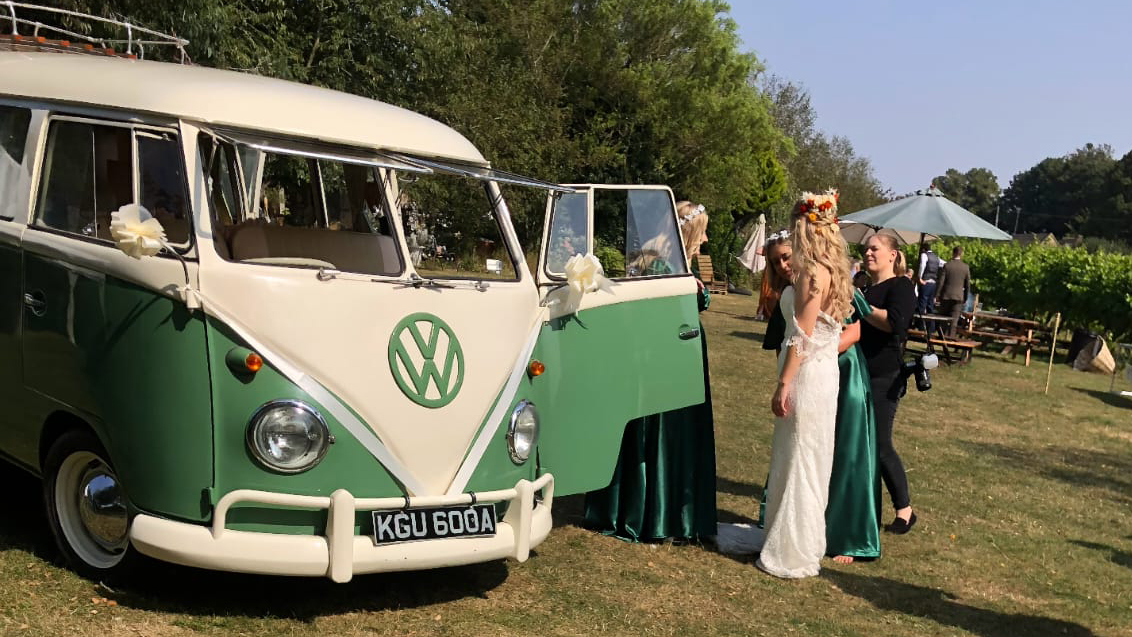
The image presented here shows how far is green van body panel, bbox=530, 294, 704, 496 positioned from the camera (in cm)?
569

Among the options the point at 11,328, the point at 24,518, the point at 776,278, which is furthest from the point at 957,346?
the point at 11,328

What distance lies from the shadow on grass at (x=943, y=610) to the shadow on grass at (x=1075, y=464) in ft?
14.1

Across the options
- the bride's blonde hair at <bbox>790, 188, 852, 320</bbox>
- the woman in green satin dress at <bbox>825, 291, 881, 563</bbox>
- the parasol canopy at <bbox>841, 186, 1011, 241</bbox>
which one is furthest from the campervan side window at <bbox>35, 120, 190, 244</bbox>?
the parasol canopy at <bbox>841, 186, 1011, 241</bbox>

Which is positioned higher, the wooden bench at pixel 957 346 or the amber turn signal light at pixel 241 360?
the amber turn signal light at pixel 241 360

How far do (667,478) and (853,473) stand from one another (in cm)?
113

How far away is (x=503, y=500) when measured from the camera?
16.9 ft

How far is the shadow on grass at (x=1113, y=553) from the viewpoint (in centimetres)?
753

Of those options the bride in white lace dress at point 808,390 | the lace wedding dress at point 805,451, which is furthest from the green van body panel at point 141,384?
the lace wedding dress at point 805,451

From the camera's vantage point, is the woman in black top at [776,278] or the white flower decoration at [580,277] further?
the woman in black top at [776,278]

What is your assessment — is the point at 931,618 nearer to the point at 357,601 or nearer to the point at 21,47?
the point at 357,601

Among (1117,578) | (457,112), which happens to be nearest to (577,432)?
(1117,578)

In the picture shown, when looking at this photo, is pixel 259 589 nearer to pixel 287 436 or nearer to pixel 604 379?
pixel 287 436

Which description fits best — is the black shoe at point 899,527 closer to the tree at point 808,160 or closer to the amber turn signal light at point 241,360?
the amber turn signal light at point 241,360

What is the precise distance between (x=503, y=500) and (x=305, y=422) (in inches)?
42.3
